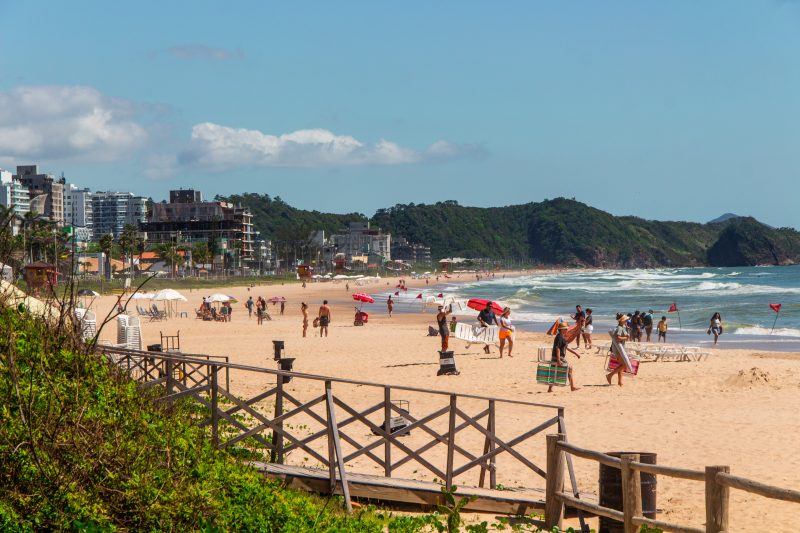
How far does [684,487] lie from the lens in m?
11.1

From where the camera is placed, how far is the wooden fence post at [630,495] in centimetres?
711

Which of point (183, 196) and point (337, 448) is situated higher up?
point (183, 196)

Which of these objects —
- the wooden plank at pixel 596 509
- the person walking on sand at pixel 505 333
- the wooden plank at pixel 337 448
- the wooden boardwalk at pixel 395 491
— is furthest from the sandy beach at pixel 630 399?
the wooden plank at pixel 337 448

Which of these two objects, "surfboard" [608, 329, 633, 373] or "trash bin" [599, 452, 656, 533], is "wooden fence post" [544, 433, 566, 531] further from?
"surfboard" [608, 329, 633, 373]

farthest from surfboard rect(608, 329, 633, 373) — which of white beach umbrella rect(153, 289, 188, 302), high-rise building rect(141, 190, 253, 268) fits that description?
high-rise building rect(141, 190, 253, 268)

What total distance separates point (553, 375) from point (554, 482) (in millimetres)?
10209

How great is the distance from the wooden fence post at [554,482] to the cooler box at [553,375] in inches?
393

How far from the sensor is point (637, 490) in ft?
23.6

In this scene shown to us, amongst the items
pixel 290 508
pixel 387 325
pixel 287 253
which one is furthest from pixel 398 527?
pixel 287 253

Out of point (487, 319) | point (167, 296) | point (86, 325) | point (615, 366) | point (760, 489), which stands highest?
point (86, 325)

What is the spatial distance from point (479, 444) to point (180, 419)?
17.8 ft

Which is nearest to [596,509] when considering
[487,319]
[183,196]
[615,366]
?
[615,366]

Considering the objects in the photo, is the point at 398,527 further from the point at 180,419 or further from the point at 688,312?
the point at 688,312

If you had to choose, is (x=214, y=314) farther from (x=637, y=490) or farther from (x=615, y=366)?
(x=637, y=490)
